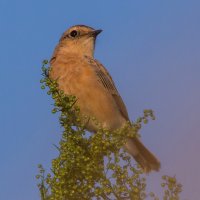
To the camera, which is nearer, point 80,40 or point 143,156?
point 143,156

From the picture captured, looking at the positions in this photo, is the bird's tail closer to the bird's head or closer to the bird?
the bird

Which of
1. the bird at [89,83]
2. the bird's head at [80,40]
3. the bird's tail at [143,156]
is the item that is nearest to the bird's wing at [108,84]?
the bird at [89,83]

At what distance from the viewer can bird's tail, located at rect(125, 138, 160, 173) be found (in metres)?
9.95

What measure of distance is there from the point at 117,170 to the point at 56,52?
571 cm

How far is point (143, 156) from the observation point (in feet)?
33.8

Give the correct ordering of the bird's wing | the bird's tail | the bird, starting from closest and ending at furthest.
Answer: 1. the bird
2. the bird's tail
3. the bird's wing

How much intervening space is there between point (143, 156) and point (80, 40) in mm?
2824

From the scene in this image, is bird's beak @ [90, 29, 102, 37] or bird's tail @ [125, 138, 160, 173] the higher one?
bird's beak @ [90, 29, 102, 37]

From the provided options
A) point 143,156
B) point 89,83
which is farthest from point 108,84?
point 143,156

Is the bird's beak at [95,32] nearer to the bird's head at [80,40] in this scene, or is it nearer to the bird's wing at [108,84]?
the bird's head at [80,40]

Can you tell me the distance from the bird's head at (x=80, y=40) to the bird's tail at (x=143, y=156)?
208 cm

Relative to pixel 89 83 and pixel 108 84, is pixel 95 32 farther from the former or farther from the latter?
pixel 89 83

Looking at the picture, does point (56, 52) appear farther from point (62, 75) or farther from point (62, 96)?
point (62, 96)

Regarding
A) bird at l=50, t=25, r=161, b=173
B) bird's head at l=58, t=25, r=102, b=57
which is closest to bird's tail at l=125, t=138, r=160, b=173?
bird at l=50, t=25, r=161, b=173
